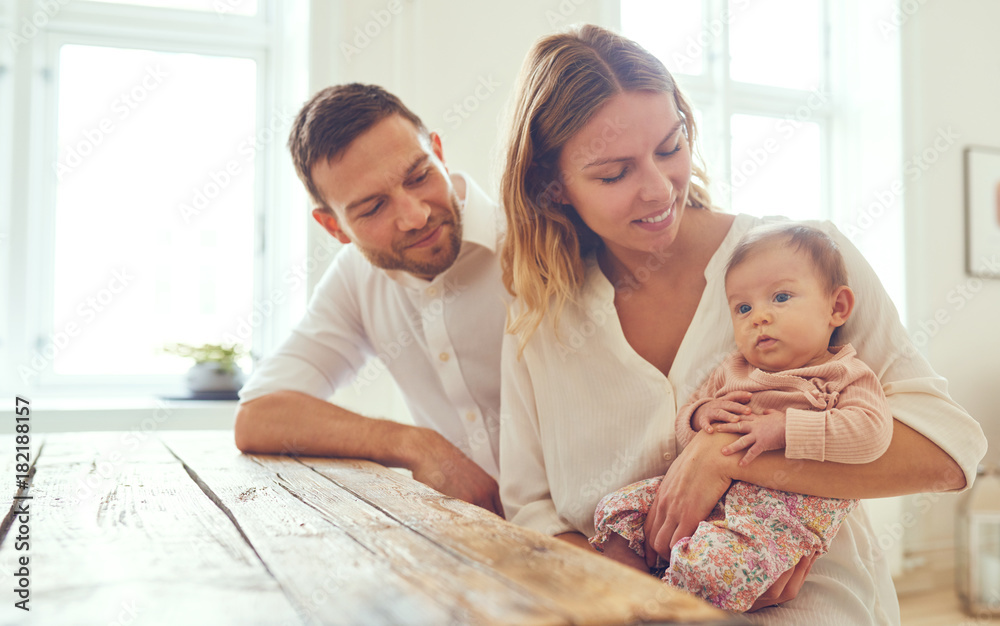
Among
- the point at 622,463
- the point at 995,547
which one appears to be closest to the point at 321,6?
the point at 622,463

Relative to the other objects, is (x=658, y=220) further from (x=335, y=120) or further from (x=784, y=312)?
(x=335, y=120)

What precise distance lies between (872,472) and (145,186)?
3.23 m

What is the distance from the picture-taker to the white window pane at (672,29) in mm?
3906

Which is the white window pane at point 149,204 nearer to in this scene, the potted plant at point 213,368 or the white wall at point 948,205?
the potted plant at point 213,368

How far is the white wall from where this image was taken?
146 inches

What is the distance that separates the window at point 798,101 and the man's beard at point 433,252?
2311mm

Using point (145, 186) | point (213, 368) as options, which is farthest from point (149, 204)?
point (213, 368)

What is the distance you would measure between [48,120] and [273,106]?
92cm

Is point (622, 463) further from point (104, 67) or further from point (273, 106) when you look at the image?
point (104, 67)

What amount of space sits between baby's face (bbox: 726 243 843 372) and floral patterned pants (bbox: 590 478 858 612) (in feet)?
0.65

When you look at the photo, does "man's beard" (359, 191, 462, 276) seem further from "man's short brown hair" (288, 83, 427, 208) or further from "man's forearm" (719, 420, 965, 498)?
"man's forearm" (719, 420, 965, 498)

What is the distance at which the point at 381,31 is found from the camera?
3.03m

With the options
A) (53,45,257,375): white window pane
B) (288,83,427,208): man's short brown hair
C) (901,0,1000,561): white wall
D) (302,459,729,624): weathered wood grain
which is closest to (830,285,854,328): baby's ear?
(302,459,729,624): weathered wood grain

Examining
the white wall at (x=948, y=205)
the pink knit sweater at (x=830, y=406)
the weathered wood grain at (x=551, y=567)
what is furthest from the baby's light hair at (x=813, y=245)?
the white wall at (x=948, y=205)
